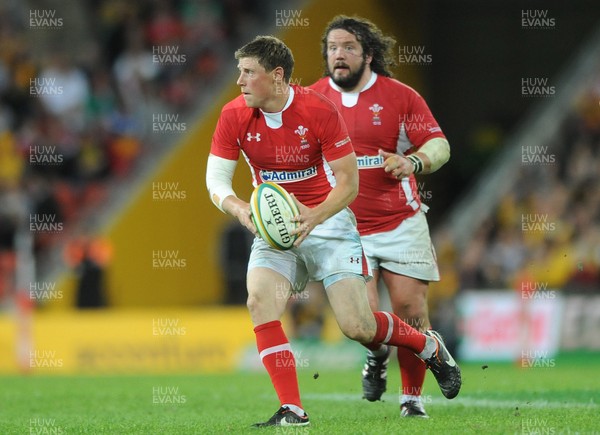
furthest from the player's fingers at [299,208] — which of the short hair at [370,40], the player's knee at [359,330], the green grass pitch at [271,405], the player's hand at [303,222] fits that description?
the short hair at [370,40]

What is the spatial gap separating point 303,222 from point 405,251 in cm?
148

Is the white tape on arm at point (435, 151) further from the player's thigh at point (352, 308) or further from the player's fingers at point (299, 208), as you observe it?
the player's fingers at point (299, 208)

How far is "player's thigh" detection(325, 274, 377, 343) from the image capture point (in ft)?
24.4

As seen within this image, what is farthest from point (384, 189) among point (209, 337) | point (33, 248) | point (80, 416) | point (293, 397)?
point (33, 248)

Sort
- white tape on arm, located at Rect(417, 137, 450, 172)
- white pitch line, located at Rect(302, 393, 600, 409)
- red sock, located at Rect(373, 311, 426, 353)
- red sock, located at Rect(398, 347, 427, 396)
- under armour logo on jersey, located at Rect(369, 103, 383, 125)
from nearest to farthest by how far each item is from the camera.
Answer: red sock, located at Rect(373, 311, 426, 353) → white tape on arm, located at Rect(417, 137, 450, 172) → red sock, located at Rect(398, 347, 427, 396) → under armour logo on jersey, located at Rect(369, 103, 383, 125) → white pitch line, located at Rect(302, 393, 600, 409)

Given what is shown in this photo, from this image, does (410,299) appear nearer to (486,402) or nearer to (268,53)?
(486,402)

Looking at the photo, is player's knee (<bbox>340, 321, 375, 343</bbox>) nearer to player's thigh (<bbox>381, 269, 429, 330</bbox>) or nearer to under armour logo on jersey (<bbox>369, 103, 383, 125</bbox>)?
player's thigh (<bbox>381, 269, 429, 330</bbox>)

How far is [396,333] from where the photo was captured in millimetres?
7746

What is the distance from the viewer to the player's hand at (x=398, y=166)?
7.86 meters

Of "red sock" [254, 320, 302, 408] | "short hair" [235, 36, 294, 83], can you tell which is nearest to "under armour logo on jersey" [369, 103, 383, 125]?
"short hair" [235, 36, 294, 83]

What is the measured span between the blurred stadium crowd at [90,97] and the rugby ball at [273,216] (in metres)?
11.7

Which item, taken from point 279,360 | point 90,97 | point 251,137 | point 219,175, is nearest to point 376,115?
point 251,137

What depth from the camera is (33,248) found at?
61.5 ft

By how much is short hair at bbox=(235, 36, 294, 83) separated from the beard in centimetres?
105
